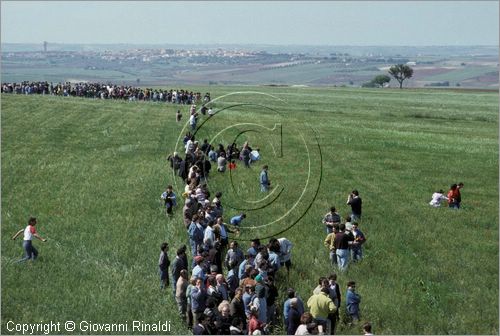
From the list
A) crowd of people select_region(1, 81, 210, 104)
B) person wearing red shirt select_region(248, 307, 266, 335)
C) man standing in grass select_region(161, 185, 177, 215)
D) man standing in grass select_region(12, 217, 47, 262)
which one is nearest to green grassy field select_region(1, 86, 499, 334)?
man standing in grass select_region(12, 217, 47, 262)

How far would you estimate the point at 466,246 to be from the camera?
26.2 metres

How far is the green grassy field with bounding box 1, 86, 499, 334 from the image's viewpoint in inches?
783

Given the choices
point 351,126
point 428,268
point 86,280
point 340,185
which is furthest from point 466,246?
point 351,126

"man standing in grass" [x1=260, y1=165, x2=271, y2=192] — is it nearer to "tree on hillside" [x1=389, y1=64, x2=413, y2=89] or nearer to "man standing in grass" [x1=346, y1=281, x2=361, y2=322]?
"man standing in grass" [x1=346, y1=281, x2=361, y2=322]

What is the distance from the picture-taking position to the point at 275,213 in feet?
97.8

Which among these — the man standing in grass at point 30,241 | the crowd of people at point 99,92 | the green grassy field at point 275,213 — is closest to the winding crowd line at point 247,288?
the green grassy field at point 275,213

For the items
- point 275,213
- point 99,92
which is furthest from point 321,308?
point 99,92

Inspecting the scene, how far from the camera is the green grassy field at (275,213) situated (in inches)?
783

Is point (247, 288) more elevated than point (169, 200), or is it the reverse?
point (247, 288)

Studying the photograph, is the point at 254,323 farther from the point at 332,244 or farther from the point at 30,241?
the point at 30,241

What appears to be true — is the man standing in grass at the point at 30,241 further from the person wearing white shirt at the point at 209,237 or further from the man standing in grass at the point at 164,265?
the person wearing white shirt at the point at 209,237

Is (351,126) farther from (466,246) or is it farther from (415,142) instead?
(466,246)

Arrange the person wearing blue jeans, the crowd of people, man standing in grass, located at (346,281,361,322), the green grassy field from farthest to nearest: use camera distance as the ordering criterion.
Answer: the crowd of people < the person wearing blue jeans < the green grassy field < man standing in grass, located at (346,281,361,322)

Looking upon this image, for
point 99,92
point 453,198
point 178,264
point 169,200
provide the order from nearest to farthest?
point 178,264
point 169,200
point 453,198
point 99,92
